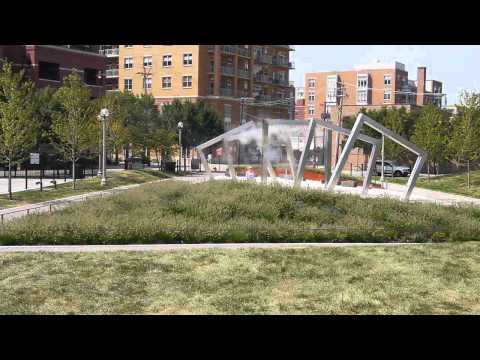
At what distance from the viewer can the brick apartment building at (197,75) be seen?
72562 millimetres

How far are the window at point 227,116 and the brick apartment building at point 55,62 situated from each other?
1820 centimetres

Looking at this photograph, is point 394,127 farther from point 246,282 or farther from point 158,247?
point 246,282

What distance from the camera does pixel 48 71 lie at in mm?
56875

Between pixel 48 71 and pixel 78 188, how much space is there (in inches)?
1186

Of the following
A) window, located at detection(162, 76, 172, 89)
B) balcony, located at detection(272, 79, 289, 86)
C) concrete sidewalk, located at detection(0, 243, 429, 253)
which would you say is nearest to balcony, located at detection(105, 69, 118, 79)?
window, located at detection(162, 76, 172, 89)

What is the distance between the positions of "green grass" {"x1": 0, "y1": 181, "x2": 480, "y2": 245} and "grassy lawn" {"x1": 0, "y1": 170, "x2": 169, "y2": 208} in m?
6.46

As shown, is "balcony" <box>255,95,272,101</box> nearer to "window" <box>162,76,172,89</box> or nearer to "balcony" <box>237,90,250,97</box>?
"balcony" <box>237,90,250,97</box>

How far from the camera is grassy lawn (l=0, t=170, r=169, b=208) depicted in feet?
81.2

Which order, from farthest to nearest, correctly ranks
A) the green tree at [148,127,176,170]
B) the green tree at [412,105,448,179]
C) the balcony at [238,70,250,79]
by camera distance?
1. the balcony at [238,70,250,79]
2. the green tree at [148,127,176,170]
3. the green tree at [412,105,448,179]

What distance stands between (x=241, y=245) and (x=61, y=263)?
4.34 m

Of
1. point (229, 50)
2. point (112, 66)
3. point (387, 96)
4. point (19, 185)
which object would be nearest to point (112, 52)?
point (112, 66)
